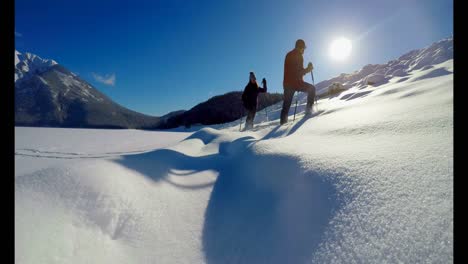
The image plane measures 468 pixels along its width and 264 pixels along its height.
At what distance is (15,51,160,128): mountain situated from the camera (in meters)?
92.4

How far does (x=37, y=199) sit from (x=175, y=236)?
83cm

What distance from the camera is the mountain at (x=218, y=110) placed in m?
Result: 36.9

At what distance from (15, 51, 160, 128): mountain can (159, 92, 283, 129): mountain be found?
1714 inches

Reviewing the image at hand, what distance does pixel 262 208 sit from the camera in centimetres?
148

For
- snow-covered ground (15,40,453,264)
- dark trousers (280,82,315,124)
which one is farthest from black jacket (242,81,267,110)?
snow-covered ground (15,40,453,264)

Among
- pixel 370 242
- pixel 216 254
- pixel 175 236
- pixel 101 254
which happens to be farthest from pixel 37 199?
pixel 370 242

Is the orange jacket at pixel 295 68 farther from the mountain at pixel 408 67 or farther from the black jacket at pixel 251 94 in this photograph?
the mountain at pixel 408 67

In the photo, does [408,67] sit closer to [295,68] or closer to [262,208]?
[295,68]

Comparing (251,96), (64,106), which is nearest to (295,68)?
(251,96)

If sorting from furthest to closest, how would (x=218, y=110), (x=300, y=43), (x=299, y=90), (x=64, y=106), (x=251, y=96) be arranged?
(x=64, y=106)
(x=218, y=110)
(x=251, y=96)
(x=299, y=90)
(x=300, y=43)

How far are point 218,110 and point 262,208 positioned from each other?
3927cm

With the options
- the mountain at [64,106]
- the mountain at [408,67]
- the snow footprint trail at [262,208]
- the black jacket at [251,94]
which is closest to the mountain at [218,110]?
the mountain at [408,67]

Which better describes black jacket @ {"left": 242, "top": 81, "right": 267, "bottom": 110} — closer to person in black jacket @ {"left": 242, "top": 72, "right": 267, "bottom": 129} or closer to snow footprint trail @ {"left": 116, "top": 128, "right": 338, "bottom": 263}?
person in black jacket @ {"left": 242, "top": 72, "right": 267, "bottom": 129}

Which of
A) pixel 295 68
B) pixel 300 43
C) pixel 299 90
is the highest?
pixel 300 43
